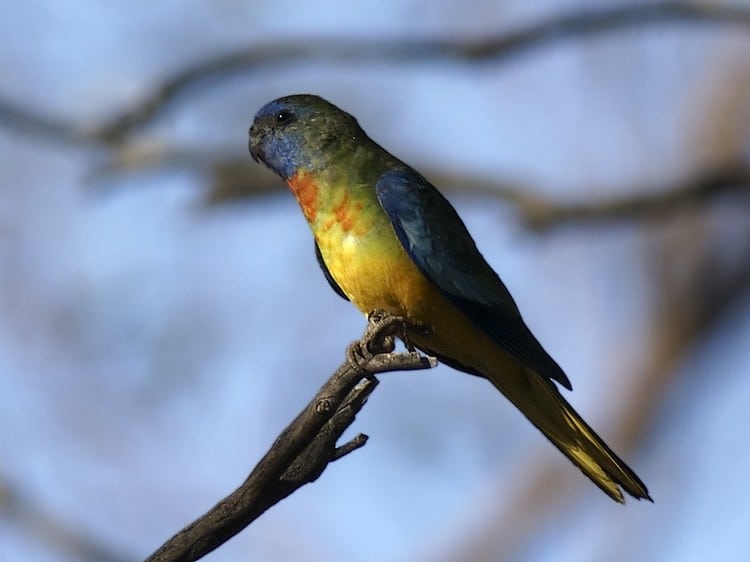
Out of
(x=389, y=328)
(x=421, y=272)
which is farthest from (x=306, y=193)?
(x=389, y=328)

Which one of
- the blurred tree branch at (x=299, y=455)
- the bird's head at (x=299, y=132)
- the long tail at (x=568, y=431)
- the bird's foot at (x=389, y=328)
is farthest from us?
the bird's head at (x=299, y=132)

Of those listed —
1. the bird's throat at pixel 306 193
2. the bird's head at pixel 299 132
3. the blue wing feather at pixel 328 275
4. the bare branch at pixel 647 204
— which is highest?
the bare branch at pixel 647 204

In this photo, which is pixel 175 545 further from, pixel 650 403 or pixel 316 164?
pixel 650 403

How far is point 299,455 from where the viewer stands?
482 centimetres

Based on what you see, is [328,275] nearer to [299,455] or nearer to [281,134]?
[281,134]

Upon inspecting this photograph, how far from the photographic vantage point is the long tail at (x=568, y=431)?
6109 mm

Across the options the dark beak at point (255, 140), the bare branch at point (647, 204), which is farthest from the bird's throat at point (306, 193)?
the bare branch at point (647, 204)

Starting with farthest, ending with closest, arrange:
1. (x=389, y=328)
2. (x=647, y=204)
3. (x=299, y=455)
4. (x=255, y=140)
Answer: (x=647, y=204), (x=255, y=140), (x=389, y=328), (x=299, y=455)

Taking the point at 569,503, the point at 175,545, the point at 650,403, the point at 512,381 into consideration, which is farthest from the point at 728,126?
the point at 175,545

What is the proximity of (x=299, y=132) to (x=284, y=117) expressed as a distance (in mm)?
131

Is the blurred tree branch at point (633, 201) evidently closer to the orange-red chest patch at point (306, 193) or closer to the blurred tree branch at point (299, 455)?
the orange-red chest patch at point (306, 193)

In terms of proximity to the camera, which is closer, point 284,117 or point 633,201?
point 284,117

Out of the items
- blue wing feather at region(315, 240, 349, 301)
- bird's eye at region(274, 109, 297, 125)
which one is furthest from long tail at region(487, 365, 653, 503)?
bird's eye at region(274, 109, 297, 125)

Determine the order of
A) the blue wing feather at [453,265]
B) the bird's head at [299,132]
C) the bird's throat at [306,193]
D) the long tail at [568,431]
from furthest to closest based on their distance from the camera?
the bird's head at [299,132] → the bird's throat at [306,193] → the blue wing feather at [453,265] → the long tail at [568,431]
